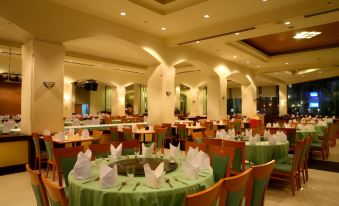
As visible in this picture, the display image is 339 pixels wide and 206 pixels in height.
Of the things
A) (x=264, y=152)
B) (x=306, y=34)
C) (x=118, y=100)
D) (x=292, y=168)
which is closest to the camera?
(x=292, y=168)

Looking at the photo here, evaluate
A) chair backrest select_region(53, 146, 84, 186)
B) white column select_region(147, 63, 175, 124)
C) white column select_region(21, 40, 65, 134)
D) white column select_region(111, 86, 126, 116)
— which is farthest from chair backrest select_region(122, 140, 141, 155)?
white column select_region(111, 86, 126, 116)

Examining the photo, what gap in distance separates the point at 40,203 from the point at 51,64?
15.8ft

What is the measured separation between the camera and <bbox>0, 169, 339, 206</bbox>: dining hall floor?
4.04 meters

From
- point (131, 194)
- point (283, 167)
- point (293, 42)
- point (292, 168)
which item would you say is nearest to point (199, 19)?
point (283, 167)

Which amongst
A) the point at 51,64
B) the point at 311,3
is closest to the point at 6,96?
the point at 51,64

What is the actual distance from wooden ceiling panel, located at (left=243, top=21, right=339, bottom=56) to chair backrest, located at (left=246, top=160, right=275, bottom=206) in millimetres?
7995

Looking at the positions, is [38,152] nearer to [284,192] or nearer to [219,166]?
[219,166]

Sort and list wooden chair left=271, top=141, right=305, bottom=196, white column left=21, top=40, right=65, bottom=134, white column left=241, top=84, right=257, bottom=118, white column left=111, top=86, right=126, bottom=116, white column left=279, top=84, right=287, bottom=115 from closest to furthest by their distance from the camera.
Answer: wooden chair left=271, top=141, right=305, bottom=196 < white column left=21, top=40, right=65, bottom=134 < white column left=241, top=84, right=257, bottom=118 < white column left=111, top=86, right=126, bottom=116 < white column left=279, top=84, right=287, bottom=115

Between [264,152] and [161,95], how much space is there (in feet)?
18.2

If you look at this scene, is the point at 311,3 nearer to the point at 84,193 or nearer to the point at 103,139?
the point at 103,139

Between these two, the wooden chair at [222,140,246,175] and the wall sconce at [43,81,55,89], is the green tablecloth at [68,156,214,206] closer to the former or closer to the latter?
the wooden chair at [222,140,246,175]

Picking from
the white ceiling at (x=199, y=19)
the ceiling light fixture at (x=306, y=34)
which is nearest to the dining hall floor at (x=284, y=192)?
the white ceiling at (x=199, y=19)

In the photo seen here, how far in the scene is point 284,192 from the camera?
4.45 m

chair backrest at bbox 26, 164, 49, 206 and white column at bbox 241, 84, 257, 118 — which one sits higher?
white column at bbox 241, 84, 257, 118
